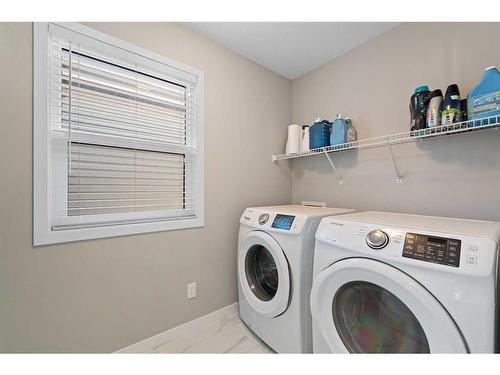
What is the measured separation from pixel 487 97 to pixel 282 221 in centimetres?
120

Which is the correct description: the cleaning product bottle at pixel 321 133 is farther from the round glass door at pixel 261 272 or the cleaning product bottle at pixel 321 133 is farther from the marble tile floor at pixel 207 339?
the marble tile floor at pixel 207 339

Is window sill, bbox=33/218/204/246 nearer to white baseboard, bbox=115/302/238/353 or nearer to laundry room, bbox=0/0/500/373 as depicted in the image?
laundry room, bbox=0/0/500/373

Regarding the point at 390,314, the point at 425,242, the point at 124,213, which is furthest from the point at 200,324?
the point at 425,242

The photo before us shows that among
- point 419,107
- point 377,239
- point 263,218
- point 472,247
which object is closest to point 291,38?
point 419,107

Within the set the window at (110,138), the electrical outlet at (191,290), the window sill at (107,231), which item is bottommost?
the electrical outlet at (191,290)

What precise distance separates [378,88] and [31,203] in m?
2.32

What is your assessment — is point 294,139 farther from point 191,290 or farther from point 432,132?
point 191,290

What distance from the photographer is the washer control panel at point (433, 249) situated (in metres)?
0.79

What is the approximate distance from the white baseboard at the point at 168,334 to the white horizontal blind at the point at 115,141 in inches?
31.3

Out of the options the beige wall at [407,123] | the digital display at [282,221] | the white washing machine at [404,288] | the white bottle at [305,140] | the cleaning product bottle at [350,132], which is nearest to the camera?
the white washing machine at [404,288]

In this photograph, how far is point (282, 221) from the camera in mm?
1426

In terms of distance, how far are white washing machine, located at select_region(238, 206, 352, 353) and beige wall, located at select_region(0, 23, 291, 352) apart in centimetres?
30

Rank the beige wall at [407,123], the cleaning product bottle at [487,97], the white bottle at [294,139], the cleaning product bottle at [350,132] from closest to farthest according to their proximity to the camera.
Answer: the cleaning product bottle at [487,97]
the beige wall at [407,123]
the cleaning product bottle at [350,132]
the white bottle at [294,139]

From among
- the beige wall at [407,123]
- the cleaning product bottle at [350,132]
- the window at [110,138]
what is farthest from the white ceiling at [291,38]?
the cleaning product bottle at [350,132]
